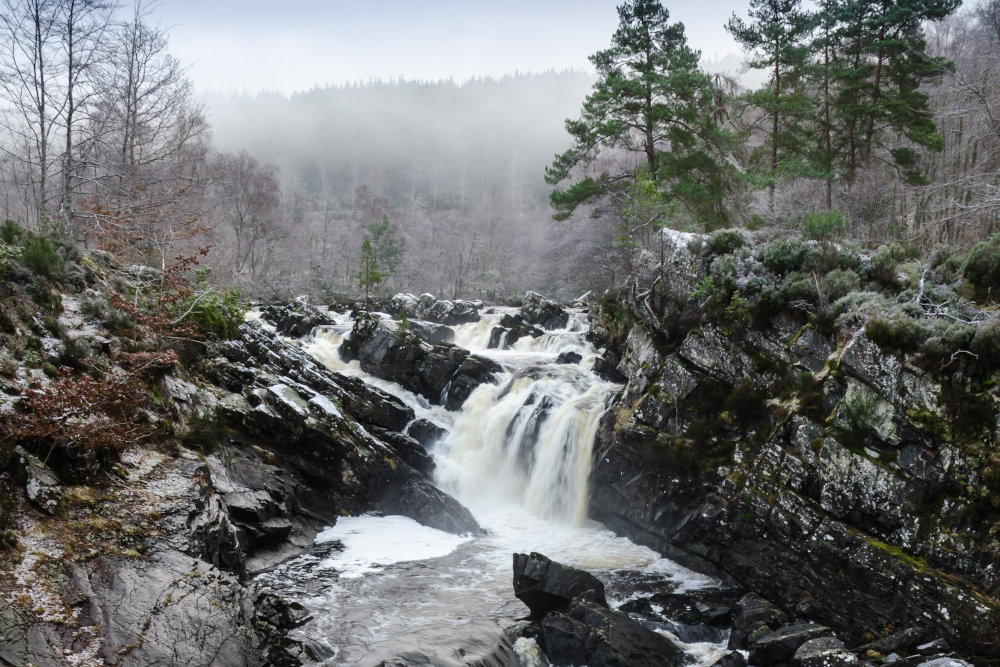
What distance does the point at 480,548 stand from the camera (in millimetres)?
11398

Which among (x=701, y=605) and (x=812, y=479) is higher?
(x=812, y=479)

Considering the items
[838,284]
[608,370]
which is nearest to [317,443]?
[608,370]

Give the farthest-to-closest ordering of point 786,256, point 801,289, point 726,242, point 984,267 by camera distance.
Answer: point 726,242 → point 786,256 → point 801,289 → point 984,267

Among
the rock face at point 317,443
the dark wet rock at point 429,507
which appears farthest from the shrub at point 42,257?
the dark wet rock at point 429,507

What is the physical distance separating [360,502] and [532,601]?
5.38 metres

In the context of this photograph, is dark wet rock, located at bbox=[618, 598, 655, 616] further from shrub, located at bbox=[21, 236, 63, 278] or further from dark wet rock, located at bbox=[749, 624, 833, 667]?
shrub, located at bbox=[21, 236, 63, 278]

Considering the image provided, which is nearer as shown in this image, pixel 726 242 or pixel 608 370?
pixel 726 242

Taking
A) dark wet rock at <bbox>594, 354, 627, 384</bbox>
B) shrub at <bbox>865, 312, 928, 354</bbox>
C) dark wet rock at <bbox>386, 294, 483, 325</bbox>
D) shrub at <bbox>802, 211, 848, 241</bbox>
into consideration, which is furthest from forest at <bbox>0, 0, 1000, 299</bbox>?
dark wet rock at <bbox>386, 294, 483, 325</bbox>

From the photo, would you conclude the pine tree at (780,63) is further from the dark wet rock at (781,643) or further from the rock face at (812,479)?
the dark wet rock at (781,643)

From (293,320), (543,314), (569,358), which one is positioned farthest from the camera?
(543,314)

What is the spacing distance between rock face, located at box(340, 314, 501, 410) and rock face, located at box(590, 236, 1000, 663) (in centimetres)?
609

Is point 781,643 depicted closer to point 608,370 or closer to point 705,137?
point 608,370

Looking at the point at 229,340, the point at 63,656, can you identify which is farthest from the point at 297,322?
the point at 63,656

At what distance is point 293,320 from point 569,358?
47.1ft
